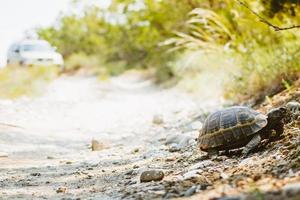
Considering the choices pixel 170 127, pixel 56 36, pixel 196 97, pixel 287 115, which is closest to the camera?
pixel 287 115

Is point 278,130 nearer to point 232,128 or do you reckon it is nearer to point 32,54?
point 232,128

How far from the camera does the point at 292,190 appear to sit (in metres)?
2.39

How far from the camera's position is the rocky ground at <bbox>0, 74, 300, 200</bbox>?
→ 305 centimetres

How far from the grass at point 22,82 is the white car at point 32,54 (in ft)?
11.9

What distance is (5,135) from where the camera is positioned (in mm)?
6543

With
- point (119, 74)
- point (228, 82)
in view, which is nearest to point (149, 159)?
point (228, 82)

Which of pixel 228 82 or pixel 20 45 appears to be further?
pixel 20 45

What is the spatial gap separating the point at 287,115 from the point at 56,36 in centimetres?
2713

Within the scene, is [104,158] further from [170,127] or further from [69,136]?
[170,127]

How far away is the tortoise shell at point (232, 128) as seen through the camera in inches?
157

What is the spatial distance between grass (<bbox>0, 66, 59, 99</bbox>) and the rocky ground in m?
2.08

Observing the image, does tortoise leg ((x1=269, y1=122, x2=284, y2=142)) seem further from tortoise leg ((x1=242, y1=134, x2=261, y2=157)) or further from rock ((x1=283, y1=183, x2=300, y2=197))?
rock ((x1=283, y1=183, x2=300, y2=197))

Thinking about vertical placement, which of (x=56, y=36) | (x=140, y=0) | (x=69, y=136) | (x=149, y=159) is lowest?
(x=149, y=159)

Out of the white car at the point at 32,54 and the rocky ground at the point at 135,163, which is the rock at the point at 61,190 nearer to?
the rocky ground at the point at 135,163
